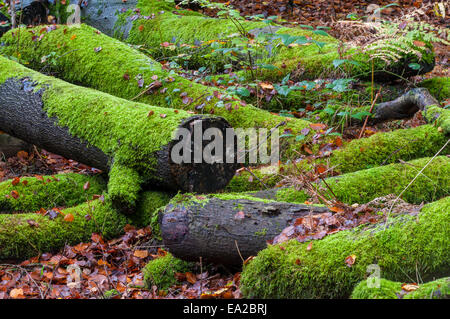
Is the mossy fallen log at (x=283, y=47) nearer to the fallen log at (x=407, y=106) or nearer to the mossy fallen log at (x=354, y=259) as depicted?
the fallen log at (x=407, y=106)

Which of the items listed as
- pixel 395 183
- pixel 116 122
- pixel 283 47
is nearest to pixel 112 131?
pixel 116 122

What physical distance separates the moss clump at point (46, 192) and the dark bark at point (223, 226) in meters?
1.86

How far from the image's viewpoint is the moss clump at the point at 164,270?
4.01 metres

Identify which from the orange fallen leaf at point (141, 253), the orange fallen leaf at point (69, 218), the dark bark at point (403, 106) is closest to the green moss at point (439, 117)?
the dark bark at point (403, 106)

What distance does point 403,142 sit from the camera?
522 centimetres

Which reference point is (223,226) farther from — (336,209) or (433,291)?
(433,291)

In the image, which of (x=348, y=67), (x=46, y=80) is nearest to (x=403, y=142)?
(x=348, y=67)

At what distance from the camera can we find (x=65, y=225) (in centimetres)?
472

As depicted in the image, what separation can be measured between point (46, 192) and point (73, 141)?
0.64m

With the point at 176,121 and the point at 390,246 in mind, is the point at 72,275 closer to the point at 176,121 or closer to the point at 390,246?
the point at 176,121

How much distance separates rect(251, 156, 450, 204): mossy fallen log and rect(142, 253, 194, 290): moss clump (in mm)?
1022

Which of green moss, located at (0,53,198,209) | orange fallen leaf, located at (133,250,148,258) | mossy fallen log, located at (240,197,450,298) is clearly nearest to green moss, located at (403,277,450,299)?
mossy fallen log, located at (240,197,450,298)

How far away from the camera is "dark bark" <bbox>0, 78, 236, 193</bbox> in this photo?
187 inches
